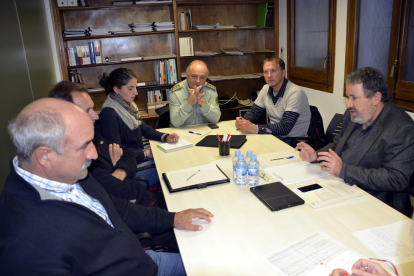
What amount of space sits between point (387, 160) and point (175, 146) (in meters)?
1.47

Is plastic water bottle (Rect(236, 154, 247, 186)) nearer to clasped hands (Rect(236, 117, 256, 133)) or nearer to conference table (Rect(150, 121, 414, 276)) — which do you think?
conference table (Rect(150, 121, 414, 276))

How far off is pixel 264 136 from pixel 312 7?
2.08 metres

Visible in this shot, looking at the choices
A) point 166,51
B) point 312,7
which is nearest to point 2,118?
point 166,51

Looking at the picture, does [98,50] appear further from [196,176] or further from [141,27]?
[196,176]

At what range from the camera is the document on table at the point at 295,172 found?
68.8 inches

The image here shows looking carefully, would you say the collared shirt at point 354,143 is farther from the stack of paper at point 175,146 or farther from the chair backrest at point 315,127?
the stack of paper at point 175,146

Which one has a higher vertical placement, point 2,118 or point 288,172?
point 2,118

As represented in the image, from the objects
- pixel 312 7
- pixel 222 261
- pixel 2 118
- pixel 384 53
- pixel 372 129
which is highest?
pixel 312 7

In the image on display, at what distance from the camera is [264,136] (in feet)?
8.73

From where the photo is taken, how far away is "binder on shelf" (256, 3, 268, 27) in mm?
4355

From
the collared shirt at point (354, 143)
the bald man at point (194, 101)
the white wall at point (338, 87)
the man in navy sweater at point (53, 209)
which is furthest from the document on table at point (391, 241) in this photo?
the white wall at point (338, 87)

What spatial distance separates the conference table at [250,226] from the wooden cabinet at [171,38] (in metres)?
2.92

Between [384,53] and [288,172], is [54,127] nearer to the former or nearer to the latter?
[288,172]

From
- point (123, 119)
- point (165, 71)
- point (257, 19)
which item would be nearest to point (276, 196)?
point (123, 119)
